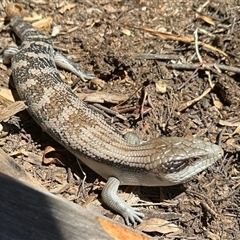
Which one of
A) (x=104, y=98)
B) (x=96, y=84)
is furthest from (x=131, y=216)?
(x=96, y=84)

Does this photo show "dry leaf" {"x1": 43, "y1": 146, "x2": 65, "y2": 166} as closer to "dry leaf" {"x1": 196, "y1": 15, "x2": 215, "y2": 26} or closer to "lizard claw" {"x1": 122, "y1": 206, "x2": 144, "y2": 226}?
"lizard claw" {"x1": 122, "y1": 206, "x2": 144, "y2": 226}

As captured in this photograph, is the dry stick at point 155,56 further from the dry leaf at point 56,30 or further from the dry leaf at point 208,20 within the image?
the dry leaf at point 56,30

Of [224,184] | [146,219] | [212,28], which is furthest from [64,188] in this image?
[212,28]

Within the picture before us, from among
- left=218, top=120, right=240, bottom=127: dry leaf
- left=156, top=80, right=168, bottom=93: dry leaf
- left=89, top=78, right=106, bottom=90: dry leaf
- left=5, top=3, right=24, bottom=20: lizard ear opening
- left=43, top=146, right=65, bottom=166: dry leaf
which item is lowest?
left=43, top=146, right=65, bottom=166: dry leaf

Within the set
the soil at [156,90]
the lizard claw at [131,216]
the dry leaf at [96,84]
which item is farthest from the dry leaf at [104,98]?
the lizard claw at [131,216]

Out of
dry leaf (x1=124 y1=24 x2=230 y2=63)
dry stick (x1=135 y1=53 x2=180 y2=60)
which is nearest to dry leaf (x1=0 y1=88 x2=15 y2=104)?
dry stick (x1=135 y1=53 x2=180 y2=60)

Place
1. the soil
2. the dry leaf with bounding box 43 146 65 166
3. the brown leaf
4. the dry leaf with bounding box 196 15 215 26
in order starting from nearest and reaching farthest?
the soil, the dry leaf with bounding box 43 146 65 166, the dry leaf with bounding box 196 15 215 26, the brown leaf

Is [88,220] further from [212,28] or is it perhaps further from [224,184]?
[212,28]
